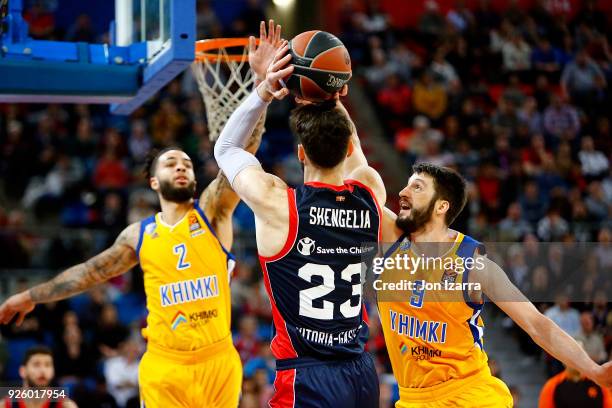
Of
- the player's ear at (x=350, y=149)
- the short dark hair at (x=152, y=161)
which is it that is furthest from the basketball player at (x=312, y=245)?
the short dark hair at (x=152, y=161)

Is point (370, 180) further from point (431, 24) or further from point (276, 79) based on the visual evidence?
point (431, 24)

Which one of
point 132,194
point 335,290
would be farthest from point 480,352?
point 132,194

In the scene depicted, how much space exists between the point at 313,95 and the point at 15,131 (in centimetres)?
987

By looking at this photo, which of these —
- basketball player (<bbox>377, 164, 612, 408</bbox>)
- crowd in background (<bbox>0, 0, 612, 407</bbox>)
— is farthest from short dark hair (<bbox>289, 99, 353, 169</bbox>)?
crowd in background (<bbox>0, 0, 612, 407</bbox>)

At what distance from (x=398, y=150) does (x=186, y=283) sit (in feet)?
32.1

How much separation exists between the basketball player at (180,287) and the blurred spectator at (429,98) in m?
10.3

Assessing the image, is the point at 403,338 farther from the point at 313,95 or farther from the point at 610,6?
the point at 610,6

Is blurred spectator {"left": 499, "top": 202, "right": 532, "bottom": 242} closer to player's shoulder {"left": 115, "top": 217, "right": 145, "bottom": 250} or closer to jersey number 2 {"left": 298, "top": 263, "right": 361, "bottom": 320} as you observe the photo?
player's shoulder {"left": 115, "top": 217, "right": 145, "bottom": 250}

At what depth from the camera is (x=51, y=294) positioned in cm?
696

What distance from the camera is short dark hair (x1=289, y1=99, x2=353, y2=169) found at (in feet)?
15.9

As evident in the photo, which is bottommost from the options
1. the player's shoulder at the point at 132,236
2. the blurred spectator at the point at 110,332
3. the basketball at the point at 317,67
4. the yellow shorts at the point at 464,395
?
Result: the blurred spectator at the point at 110,332

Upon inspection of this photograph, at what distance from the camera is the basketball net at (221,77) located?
23.1 ft

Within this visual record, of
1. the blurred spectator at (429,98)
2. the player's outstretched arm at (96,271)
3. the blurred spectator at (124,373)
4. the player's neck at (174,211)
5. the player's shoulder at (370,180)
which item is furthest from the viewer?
the blurred spectator at (429,98)

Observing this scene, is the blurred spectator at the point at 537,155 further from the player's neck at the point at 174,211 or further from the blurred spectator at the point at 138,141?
the player's neck at the point at 174,211
